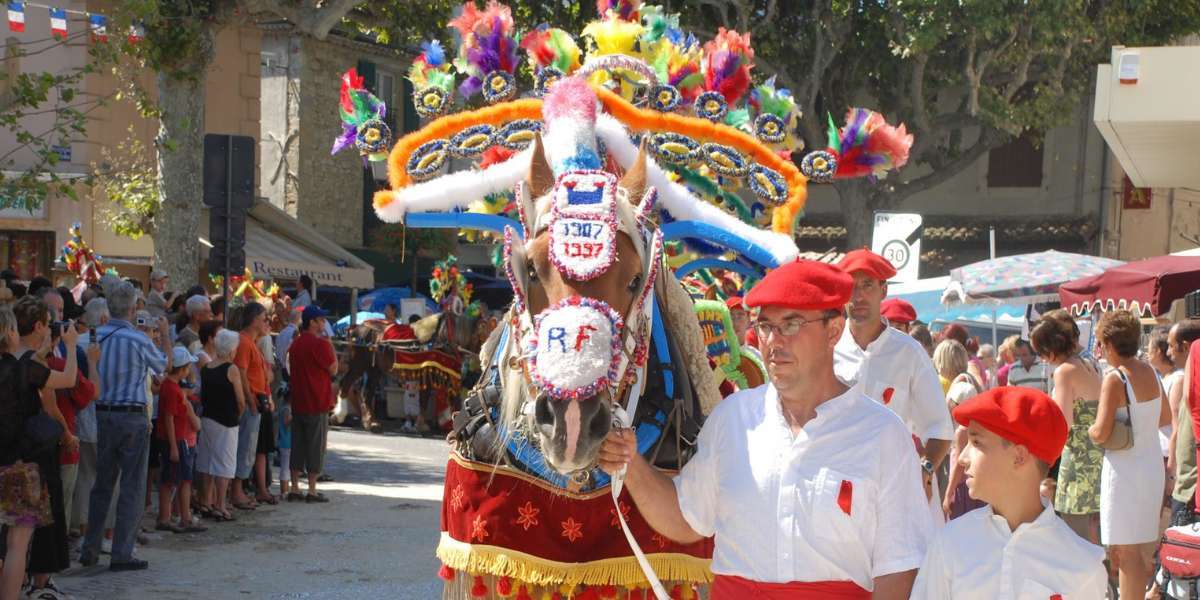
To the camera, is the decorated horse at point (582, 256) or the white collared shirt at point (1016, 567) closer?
the white collared shirt at point (1016, 567)

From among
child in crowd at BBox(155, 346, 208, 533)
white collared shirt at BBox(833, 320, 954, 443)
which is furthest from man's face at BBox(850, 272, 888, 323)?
child in crowd at BBox(155, 346, 208, 533)

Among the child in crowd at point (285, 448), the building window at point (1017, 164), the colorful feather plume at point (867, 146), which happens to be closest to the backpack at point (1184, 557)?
the colorful feather plume at point (867, 146)

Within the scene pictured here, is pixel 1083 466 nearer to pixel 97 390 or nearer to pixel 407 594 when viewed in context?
pixel 407 594

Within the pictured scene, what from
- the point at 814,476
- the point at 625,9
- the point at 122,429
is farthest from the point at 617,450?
the point at 122,429

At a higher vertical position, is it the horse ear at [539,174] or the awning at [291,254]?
the horse ear at [539,174]

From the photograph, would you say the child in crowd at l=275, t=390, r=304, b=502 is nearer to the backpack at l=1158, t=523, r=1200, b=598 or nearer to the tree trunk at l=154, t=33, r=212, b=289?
the tree trunk at l=154, t=33, r=212, b=289

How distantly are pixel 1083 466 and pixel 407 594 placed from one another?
4.18 metres

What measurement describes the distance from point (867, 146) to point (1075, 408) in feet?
6.94

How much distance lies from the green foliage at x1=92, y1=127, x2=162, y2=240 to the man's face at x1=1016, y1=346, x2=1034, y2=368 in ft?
33.2

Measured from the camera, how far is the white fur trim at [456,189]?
5.41 m

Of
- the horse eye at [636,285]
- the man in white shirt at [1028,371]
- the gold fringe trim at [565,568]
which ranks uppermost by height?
the horse eye at [636,285]

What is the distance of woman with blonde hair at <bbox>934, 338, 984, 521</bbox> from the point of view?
26.5ft

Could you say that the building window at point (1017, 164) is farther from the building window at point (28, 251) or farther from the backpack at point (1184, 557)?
the backpack at point (1184, 557)

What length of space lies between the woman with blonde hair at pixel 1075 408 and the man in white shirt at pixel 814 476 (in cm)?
443
